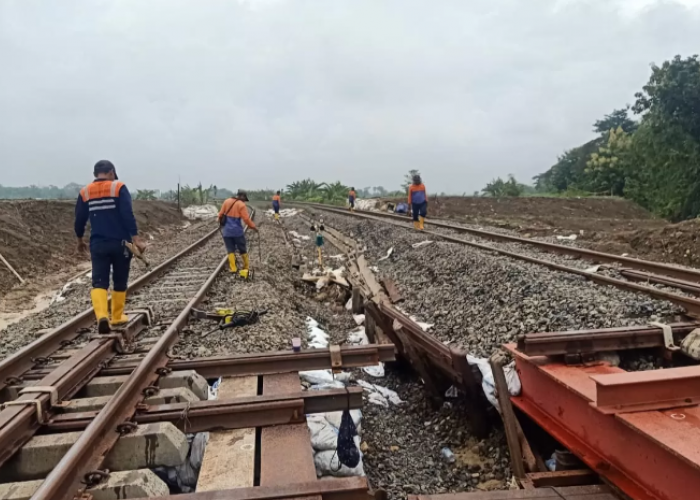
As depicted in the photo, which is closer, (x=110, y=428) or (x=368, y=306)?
(x=110, y=428)

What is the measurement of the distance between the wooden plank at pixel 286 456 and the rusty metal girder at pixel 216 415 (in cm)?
9

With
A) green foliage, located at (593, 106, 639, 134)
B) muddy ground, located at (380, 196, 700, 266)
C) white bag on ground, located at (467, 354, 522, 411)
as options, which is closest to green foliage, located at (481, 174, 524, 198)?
muddy ground, located at (380, 196, 700, 266)

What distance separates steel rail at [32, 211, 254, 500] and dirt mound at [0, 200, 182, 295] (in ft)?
35.7

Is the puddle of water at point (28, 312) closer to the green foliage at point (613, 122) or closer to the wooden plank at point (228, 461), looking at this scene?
the wooden plank at point (228, 461)

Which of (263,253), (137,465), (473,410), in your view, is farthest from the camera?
(263,253)

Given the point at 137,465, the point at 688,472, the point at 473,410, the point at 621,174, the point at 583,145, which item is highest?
the point at 583,145

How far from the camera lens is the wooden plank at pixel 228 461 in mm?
2957

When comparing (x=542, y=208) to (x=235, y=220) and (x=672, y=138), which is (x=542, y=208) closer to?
(x=672, y=138)

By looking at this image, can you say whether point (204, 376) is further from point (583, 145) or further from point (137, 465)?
point (583, 145)

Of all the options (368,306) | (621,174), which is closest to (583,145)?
(621,174)

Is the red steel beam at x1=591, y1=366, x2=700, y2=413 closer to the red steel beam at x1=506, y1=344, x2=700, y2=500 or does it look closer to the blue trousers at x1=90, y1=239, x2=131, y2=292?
the red steel beam at x1=506, y1=344, x2=700, y2=500

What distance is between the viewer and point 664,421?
2.86m

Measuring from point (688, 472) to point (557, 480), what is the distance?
97 cm

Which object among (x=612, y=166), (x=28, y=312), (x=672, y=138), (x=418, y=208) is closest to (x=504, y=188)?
(x=612, y=166)
